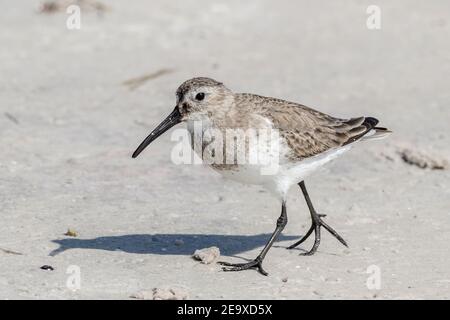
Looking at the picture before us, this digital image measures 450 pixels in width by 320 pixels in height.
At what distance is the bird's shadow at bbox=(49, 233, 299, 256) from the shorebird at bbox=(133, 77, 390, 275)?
458mm

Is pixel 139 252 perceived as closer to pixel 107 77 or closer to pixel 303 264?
pixel 303 264

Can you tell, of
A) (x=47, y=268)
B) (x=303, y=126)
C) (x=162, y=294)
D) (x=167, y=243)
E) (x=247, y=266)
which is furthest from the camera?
(x=167, y=243)

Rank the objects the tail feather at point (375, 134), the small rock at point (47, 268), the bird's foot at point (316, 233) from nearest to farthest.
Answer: the small rock at point (47, 268), the bird's foot at point (316, 233), the tail feather at point (375, 134)

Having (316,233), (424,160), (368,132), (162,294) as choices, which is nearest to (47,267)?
(162,294)

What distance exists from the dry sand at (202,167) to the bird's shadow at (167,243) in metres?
0.02

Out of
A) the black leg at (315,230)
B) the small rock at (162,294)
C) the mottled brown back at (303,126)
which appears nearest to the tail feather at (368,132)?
the mottled brown back at (303,126)

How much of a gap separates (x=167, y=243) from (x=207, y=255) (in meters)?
0.56

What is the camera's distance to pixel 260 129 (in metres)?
7.91

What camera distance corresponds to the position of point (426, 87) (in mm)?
12836

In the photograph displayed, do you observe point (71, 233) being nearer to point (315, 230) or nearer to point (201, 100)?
point (201, 100)

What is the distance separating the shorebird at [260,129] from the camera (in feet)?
25.7

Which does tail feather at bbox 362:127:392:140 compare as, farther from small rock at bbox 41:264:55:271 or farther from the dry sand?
small rock at bbox 41:264:55:271

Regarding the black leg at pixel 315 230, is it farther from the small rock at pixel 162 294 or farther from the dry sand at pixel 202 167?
the small rock at pixel 162 294
